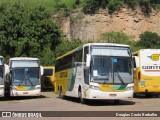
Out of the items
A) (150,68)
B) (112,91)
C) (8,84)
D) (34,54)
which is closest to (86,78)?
(112,91)

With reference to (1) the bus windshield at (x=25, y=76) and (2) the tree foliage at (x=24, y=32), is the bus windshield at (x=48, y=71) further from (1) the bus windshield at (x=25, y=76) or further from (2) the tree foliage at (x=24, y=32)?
(1) the bus windshield at (x=25, y=76)

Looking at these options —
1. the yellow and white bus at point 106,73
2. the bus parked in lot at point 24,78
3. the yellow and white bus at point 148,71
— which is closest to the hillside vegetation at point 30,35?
the bus parked in lot at point 24,78

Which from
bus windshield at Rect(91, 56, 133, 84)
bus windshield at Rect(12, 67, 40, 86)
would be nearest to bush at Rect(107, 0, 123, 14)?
bus windshield at Rect(12, 67, 40, 86)

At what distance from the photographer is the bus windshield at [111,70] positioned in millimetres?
19312

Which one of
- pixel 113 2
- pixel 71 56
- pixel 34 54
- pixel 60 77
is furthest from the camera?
pixel 113 2

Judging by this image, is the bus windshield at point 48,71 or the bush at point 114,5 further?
the bush at point 114,5

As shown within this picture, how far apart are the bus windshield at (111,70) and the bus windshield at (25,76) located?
7986 mm

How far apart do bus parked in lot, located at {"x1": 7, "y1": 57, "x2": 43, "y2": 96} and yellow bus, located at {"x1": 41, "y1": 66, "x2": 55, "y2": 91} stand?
13566 millimetres

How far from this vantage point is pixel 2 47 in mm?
44969

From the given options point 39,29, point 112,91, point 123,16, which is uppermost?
point 123,16

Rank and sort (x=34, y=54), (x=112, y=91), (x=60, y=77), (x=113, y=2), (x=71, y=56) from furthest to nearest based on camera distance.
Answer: (x=113, y=2) < (x=34, y=54) < (x=60, y=77) < (x=71, y=56) < (x=112, y=91)

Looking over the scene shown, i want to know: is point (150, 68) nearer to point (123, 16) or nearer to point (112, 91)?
point (112, 91)

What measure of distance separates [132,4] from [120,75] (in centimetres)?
5205

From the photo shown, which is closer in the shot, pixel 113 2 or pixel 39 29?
pixel 39 29
